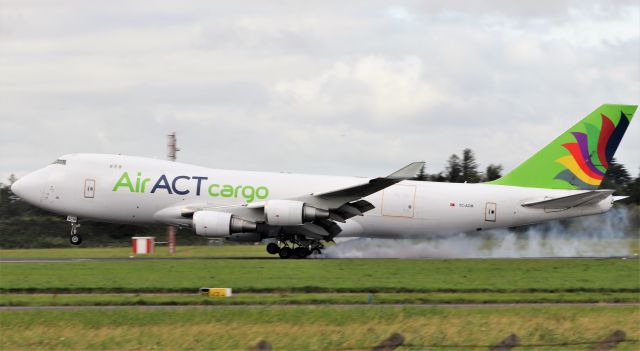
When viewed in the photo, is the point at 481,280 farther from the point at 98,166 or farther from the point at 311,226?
the point at 98,166

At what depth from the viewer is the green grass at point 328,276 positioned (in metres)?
23.6

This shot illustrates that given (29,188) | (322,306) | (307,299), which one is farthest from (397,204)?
(322,306)

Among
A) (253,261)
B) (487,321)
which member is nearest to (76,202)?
(253,261)

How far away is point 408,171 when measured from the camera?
109 ft

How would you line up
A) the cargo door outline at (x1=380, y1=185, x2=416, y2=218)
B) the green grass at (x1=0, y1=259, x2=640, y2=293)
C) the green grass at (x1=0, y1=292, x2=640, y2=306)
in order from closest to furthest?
the green grass at (x1=0, y1=292, x2=640, y2=306) → the green grass at (x1=0, y1=259, x2=640, y2=293) → the cargo door outline at (x1=380, y1=185, x2=416, y2=218)

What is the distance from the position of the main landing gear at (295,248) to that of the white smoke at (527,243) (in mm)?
928

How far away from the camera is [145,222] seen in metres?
37.7

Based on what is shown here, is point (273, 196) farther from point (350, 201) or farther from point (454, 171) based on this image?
point (454, 171)

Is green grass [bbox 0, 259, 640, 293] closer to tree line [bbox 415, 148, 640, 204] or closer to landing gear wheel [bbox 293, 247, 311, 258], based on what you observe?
landing gear wheel [bbox 293, 247, 311, 258]

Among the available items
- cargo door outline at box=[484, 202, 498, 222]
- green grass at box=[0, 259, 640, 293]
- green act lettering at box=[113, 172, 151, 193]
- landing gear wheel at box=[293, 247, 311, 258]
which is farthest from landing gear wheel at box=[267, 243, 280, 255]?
cargo door outline at box=[484, 202, 498, 222]

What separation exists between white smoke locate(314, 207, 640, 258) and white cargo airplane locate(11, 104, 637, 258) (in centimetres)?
121

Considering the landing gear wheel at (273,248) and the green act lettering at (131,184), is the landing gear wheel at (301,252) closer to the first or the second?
the landing gear wheel at (273,248)

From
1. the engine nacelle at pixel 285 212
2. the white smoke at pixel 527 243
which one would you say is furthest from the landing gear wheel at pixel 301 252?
the engine nacelle at pixel 285 212

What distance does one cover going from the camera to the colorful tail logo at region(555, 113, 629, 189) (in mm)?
37781
